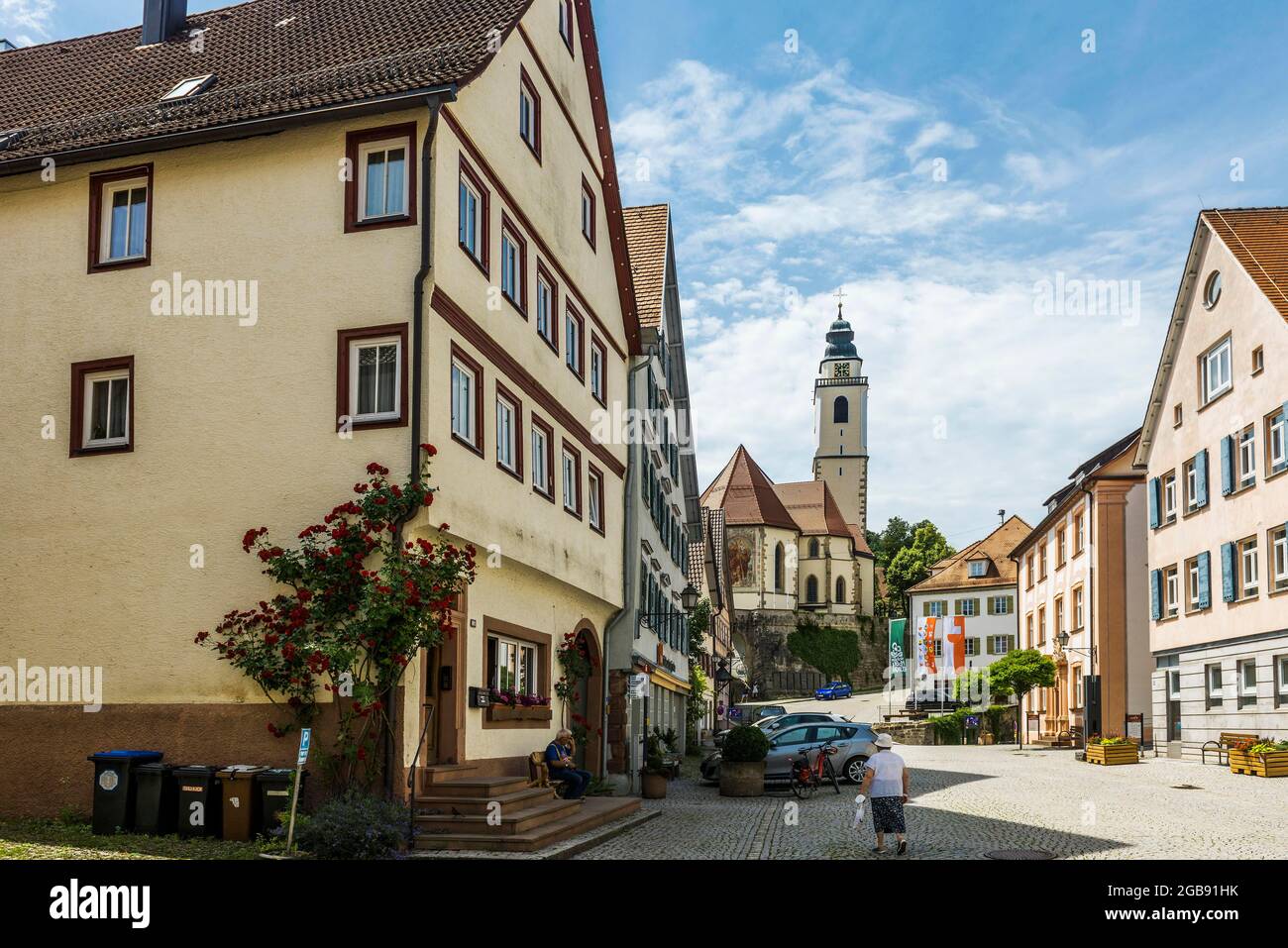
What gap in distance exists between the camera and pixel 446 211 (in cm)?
1653

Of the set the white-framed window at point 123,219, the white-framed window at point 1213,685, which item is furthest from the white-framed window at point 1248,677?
the white-framed window at point 123,219

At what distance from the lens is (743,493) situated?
342ft

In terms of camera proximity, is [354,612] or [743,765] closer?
[354,612]

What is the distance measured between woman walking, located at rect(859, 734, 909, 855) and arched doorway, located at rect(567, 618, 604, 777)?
967cm

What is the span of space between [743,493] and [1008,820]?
8529 centimetres

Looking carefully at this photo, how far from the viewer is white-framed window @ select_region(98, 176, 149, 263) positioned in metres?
17.4

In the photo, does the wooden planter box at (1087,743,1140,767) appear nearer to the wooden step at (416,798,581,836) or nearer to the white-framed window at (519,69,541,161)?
the white-framed window at (519,69,541,161)

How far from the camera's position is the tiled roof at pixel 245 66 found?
1675cm

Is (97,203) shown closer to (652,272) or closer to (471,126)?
(471,126)

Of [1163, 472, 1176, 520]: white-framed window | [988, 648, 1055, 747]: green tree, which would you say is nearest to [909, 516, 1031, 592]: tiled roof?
[988, 648, 1055, 747]: green tree

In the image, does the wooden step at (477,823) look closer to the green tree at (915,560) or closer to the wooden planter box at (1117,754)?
the wooden planter box at (1117,754)

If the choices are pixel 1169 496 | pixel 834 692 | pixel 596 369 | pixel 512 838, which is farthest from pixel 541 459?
pixel 834 692

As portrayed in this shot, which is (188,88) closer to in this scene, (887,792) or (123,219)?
(123,219)
